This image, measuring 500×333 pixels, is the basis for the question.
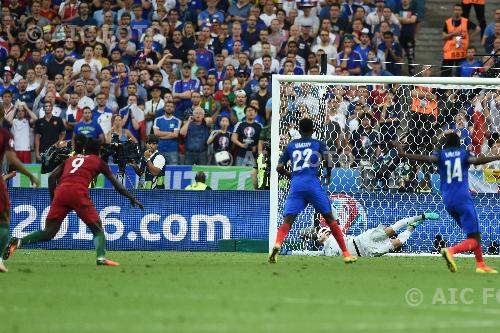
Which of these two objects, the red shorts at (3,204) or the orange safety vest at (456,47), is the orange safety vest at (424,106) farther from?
the red shorts at (3,204)

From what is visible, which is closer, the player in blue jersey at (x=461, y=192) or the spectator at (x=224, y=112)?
the player in blue jersey at (x=461, y=192)

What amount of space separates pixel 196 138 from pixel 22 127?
4019 millimetres

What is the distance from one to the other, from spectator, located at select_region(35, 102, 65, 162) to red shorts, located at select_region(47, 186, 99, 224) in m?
9.48

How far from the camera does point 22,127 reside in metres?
25.5

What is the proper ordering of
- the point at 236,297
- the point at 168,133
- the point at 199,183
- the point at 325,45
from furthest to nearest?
the point at 325,45 < the point at 168,133 < the point at 199,183 < the point at 236,297

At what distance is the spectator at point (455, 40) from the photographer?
2608 cm

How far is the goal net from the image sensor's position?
2036 cm

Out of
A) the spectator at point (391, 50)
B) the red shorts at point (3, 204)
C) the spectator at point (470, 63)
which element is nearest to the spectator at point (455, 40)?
the spectator at point (470, 63)

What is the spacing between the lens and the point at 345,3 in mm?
28250

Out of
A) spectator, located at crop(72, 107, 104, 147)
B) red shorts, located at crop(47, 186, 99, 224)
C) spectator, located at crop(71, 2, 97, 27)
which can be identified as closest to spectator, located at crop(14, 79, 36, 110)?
spectator, located at crop(72, 107, 104, 147)

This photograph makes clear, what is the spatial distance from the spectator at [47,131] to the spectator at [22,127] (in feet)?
0.84

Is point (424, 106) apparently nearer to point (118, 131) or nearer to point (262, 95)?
point (262, 95)

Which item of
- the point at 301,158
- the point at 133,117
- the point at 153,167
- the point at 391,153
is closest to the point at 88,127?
the point at 133,117

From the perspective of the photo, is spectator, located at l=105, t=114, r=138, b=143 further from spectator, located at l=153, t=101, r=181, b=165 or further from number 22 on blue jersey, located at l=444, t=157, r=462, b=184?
number 22 on blue jersey, located at l=444, t=157, r=462, b=184
